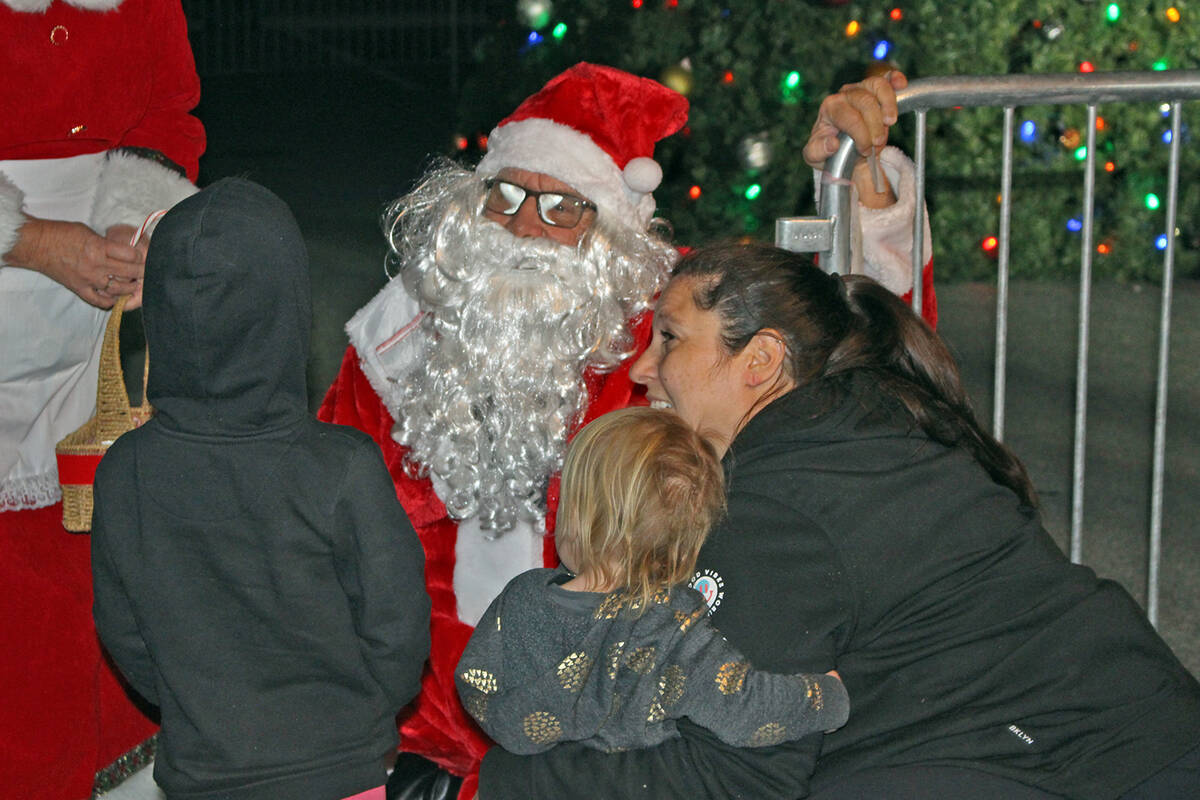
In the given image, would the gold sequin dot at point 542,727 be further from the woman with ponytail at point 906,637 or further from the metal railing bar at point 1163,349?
the metal railing bar at point 1163,349

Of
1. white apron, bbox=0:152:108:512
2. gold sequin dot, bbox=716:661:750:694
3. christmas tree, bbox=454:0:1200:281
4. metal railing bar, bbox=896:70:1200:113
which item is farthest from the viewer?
christmas tree, bbox=454:0:1200:281

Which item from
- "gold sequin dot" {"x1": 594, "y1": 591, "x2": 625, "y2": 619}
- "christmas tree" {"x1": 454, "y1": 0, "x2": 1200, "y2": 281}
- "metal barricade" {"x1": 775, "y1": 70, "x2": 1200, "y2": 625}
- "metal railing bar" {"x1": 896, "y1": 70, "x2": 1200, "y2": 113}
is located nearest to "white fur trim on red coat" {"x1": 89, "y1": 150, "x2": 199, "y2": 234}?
"metal barricade" {"x1": 775, "y1": 70, "x2": 1200, "y2": 625}

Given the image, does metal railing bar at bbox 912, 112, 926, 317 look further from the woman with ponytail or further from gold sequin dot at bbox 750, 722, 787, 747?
gold sequin dot at bbox 750, 722, 787, 747

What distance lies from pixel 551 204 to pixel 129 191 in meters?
0.93

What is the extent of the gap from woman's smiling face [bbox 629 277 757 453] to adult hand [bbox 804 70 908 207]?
→ 600 mm

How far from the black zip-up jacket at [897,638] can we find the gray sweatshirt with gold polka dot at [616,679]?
1.5 inches

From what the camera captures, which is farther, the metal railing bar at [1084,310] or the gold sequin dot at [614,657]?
the metal railing bar at [1084,310]

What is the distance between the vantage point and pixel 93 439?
2561 mm

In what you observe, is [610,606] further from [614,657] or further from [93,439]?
[93,439]

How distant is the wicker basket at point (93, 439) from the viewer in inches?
100

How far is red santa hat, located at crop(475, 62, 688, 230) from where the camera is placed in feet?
10.2

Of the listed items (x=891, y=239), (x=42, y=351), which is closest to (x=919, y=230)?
(x=891, y=239)

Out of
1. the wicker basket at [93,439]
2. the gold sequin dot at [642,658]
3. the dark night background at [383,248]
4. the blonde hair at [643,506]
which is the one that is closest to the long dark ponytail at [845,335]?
the blonde hair at [643,506]

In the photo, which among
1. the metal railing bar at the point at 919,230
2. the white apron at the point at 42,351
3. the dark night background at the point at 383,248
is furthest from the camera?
the dark night background at the point at 383,248
